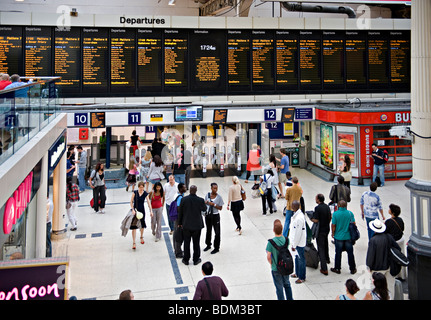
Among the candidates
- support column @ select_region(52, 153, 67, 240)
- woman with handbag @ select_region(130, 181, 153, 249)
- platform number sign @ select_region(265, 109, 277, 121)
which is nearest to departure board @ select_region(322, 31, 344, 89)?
platform number sign @ select_region(265, 109, 277, 121)

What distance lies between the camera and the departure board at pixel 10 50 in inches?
544

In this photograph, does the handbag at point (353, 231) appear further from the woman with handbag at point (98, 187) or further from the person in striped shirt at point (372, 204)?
the woman with handbag at point (98, 187)

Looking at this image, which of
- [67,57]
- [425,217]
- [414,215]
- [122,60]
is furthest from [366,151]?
[67,57]

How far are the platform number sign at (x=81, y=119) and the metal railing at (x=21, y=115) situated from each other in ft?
20.9

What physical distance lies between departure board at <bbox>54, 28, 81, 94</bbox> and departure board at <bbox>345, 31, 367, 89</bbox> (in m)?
9.74

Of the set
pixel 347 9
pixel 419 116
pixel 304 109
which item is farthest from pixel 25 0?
pixel 419 116

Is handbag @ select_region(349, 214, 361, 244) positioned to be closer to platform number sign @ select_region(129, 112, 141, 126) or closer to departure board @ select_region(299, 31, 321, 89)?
departure board @ select_region(299, 31, 321, 89)

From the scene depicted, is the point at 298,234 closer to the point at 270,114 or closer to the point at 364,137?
the point at 364,137

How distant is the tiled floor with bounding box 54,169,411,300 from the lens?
697 centimetres

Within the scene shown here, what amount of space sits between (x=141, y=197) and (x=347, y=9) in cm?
1551

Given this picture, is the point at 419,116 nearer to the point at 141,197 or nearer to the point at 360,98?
the point at 141,197

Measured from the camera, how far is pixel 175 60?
15.0 m

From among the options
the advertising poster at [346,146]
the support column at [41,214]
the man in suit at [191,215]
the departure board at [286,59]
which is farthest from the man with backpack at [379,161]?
the support column at [41,214]

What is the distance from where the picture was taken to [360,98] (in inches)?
641
